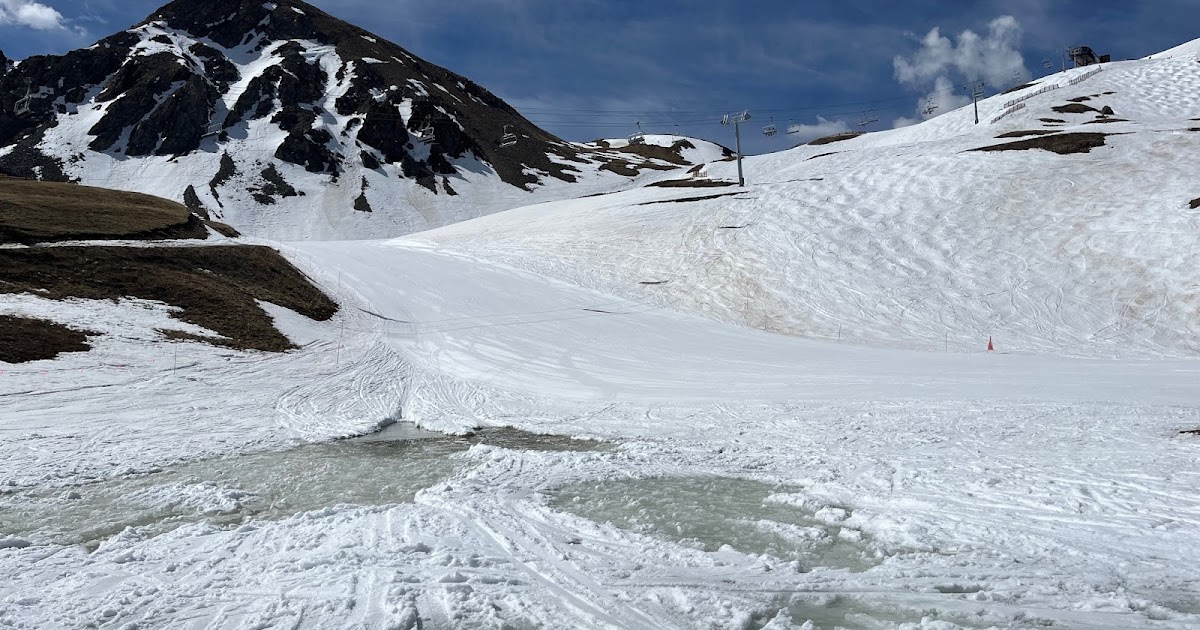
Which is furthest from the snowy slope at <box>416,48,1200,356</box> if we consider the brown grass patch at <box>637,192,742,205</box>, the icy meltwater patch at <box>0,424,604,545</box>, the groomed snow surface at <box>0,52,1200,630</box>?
the icy meltwater patch at <box>0,424,604,545</box>

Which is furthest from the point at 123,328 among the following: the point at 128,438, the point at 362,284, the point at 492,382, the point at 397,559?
the point at 397,559

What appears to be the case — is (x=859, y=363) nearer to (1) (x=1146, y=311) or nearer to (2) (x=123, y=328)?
(1) (x=1146, y=311)

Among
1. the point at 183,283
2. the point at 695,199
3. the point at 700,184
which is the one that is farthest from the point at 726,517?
the point at 700,184

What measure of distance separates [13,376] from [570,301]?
21.0 meters

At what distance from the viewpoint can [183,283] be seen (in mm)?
24188

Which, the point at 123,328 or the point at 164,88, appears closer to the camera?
the point at 123,328

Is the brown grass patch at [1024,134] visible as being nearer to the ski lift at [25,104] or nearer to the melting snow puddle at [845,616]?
the melting snow puddle at [845,616]

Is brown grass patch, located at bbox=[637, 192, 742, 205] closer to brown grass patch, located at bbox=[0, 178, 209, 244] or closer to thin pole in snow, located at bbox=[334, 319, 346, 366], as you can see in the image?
thin pole in snow, located at bbox=[334, 319, 346, 366]

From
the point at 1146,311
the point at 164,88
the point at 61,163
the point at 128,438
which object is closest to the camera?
the point at 128,438

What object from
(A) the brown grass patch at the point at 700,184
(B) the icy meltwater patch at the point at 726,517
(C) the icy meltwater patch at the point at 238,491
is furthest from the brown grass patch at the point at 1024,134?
(B) the icy meltwater patch at the point at 726,517

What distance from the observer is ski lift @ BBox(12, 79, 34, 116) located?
120625 millimetres

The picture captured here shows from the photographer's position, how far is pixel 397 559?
23.0 ft

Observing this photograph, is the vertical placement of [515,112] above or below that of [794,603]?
above

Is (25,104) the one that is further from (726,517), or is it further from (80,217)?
(726,517)
